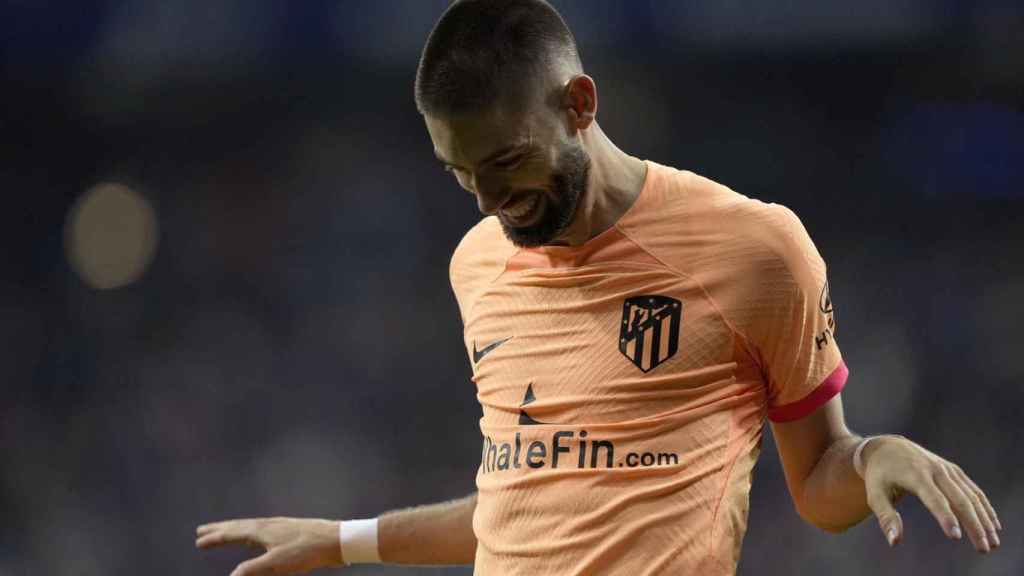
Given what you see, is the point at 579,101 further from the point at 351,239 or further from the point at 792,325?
the point at 351,239

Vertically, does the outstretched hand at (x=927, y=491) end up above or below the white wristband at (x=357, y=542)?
above

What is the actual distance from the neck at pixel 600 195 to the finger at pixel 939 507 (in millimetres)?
602

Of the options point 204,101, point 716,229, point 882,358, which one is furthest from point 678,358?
point 204,101

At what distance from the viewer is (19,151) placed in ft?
14.9

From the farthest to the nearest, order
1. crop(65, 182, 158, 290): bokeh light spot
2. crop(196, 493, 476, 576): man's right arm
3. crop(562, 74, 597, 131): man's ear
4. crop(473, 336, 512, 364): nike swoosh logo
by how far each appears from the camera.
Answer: crop(65, 182, 158, 290): bokeh light spot
crop(196, 493, 476, 576): man's right arm
crop(473, 336, 512, 364): nike swoosh logo
crop(562, 74, 597, 131): man's ear

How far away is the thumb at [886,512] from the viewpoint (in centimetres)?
140

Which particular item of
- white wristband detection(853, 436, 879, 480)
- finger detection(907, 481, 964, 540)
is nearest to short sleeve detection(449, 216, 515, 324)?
white wristband detection(853, 436, 879, 480)

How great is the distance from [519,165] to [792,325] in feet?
1.46

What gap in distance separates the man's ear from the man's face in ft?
0.09

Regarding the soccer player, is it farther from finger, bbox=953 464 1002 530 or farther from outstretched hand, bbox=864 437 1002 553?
finger, bbox=953 464 1002 530

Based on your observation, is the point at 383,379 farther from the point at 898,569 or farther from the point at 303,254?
the point at 898,569

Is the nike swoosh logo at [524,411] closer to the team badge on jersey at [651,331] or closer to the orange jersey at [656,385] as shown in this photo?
the orange jersey at [656,385]

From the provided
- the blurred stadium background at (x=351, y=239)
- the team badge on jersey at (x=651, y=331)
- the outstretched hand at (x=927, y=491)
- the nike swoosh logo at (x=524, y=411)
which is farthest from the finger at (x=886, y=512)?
the blurred stadium background at (x=351, y=239)

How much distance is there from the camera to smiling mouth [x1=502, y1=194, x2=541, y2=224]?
1721 millimetres
